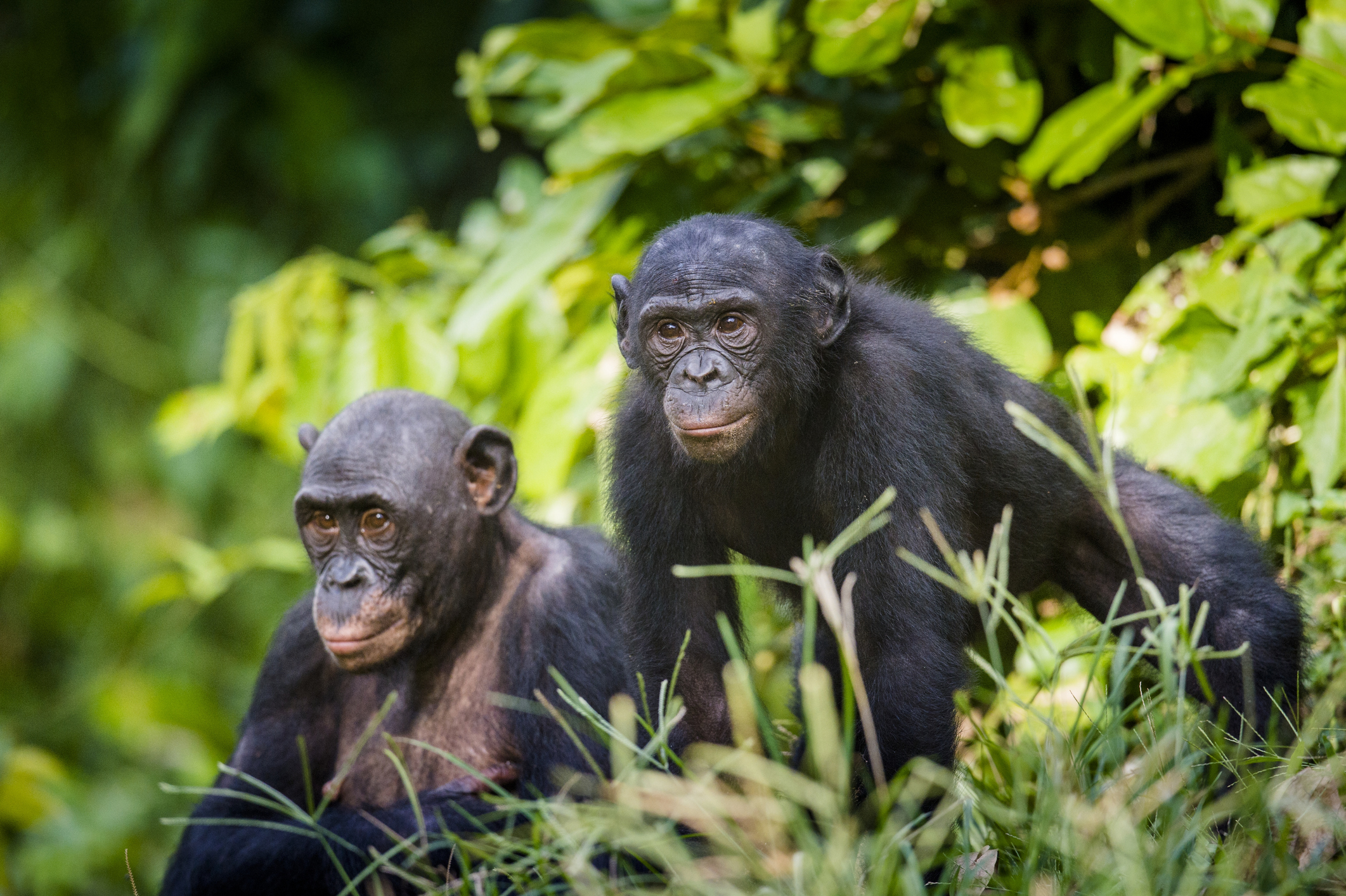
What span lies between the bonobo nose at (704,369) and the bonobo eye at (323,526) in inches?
44.4

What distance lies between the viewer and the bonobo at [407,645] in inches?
129

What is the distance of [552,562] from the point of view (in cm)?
362

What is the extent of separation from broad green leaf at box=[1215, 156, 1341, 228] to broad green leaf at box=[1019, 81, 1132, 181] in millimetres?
461

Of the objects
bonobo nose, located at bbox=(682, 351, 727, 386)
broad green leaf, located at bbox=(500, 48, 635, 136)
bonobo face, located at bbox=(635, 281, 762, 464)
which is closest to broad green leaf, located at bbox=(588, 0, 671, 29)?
broad green leaf, located at bbox=(500, 48, 635, 136)

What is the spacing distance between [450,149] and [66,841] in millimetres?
4683

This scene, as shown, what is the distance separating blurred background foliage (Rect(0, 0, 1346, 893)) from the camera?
3.83 meters

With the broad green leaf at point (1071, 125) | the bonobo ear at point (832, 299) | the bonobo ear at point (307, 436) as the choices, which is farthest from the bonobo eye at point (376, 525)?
the broad green leaf at point (1071, 125)

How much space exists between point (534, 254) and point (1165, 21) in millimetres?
2389

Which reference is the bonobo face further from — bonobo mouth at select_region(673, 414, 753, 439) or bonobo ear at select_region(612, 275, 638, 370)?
bonobo ear at select_region(612, 275, 638, 370)

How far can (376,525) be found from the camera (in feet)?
11.2

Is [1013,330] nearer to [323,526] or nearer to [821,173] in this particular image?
[821,173]

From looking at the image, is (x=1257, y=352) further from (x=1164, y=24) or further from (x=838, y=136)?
(x=838, y=136)

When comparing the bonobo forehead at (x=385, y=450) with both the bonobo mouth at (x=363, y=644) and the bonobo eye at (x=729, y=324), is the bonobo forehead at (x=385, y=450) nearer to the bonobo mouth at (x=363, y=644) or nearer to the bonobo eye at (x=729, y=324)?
the bonobo mouth at (x=363, y=644)

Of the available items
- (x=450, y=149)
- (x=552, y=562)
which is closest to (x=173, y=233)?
(x=450, y=149)
